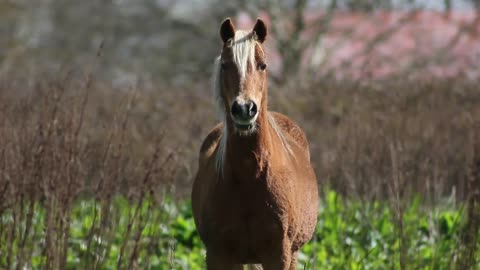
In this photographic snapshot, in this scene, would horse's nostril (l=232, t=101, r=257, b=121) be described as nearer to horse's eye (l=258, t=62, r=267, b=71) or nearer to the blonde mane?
the blonde mane

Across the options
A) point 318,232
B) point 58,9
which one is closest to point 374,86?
point 318,232

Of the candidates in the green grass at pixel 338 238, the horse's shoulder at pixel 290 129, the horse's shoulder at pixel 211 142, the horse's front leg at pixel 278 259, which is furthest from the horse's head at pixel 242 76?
the green grass at pixel 338 238

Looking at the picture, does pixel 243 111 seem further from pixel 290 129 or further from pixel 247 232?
pixel 290 129

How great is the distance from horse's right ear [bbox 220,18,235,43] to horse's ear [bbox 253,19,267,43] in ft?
0.40

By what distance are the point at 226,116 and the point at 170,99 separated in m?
9.32

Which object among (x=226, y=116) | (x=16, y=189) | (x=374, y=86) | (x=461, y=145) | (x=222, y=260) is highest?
(x=374, y=86)

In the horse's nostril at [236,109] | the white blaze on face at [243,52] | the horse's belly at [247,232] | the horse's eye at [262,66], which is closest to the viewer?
the horse's nostril at [236,109]

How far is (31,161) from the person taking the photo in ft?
16.7

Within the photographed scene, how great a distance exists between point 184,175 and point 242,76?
633 cm

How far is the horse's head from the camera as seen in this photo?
461 centimetres

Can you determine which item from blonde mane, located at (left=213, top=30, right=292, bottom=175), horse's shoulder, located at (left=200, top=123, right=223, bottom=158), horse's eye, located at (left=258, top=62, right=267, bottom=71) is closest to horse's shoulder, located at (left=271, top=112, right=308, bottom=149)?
horse's shoulder, located at (left=200, top=123, right=223, bottom=158)

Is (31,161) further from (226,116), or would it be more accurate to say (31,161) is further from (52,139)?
(226,116)

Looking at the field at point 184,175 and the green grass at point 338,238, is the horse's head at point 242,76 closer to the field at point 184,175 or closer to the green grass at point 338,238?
the field at point 184,175

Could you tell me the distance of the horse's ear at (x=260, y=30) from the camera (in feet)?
16.8
